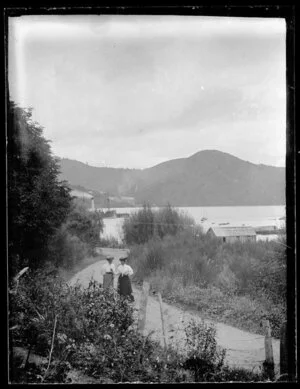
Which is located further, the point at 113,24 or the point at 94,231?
the point at 94,231

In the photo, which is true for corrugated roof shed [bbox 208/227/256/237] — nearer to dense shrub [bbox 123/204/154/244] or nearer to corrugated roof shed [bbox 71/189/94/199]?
dense shrub [bbox 123/204/154/244]

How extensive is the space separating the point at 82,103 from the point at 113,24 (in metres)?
0.57

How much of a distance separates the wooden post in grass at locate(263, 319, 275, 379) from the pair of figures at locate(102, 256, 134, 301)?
979 millimetres

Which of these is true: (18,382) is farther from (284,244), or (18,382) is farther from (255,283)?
(284,244)

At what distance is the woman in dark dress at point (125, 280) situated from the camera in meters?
3.02

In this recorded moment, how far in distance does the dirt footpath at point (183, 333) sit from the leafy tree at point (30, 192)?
0.39 metres

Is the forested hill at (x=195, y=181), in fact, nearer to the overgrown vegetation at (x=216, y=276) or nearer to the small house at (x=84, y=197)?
the small house at (x=84, y=197)

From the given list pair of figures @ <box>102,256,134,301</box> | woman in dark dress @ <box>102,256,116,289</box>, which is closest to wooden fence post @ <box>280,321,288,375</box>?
pair of figures @ <box>102,256,134,301</box>

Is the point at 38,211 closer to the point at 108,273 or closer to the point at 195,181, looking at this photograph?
the point at 108,273

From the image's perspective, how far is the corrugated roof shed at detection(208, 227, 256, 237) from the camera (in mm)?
3057

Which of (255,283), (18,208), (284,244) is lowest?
(255,283)

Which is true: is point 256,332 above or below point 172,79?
below

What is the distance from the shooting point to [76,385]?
279 centimetres

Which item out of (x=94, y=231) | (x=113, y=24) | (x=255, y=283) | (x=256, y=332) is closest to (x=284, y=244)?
(x=255, y=283)
